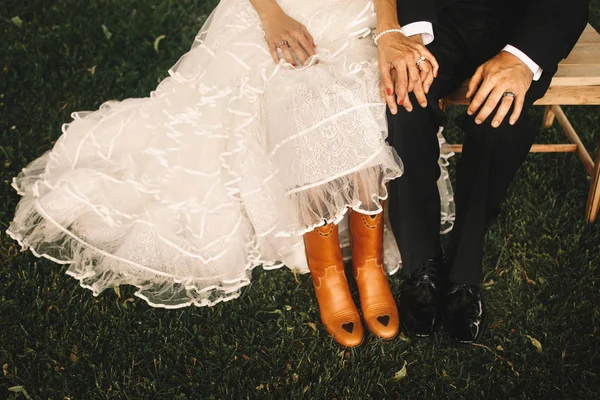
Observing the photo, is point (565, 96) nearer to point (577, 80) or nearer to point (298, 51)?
point (577, 80)

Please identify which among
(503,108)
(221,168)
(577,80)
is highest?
(503,108)

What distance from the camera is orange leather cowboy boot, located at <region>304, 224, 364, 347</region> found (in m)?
2.17

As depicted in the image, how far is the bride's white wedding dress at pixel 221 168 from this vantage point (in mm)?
1941

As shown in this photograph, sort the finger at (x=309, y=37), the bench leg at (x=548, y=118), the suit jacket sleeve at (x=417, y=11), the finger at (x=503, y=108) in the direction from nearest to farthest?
the finger at (x=503, y=108) → the suit jacket sleeve at (x=417, y=11) → the finger at (x=309, y=37) → the bench leg at (x=548, y=118)

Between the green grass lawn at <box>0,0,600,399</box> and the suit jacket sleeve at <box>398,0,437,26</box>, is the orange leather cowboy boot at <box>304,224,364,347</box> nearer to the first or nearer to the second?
the green grass lawn at <box>0,0,600,399</box>

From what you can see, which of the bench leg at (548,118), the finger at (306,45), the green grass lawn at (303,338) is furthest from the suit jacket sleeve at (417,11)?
the bench leg at (548,118)

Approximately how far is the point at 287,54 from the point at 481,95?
67 centimetres

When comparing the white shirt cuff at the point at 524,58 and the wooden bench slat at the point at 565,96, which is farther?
the wooden bench slat at the point at 565,96

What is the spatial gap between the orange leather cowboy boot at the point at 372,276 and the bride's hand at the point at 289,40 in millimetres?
594

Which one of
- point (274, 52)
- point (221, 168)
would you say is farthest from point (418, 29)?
point (221, 168)

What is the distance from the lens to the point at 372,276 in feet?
7.49

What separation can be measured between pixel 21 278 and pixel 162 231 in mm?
601

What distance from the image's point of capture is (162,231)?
236cm

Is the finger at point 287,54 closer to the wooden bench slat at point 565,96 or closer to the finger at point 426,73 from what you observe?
the finger at point 426,73
